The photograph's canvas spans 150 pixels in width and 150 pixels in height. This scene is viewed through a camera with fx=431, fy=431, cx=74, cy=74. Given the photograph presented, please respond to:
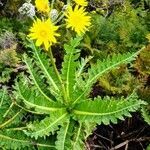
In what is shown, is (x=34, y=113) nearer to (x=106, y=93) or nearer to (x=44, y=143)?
(x=44, y=143)

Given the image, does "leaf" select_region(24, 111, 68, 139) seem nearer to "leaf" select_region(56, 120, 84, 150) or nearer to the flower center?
"leaf" select_region(56, 120, 84, 150)

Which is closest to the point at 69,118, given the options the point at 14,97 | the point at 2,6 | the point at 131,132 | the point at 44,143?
the point at 44,143

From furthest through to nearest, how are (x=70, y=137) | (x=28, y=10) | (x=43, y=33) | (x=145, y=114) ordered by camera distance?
(x=28, y=10), (x=145, y=114), (x=70, y=137), (x=43, y=33)

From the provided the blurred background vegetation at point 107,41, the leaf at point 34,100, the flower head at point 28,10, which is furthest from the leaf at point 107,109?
the flower head at point 28,10

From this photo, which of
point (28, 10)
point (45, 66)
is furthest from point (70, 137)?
point (28, 10)

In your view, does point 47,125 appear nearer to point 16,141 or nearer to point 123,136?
point 16,141
